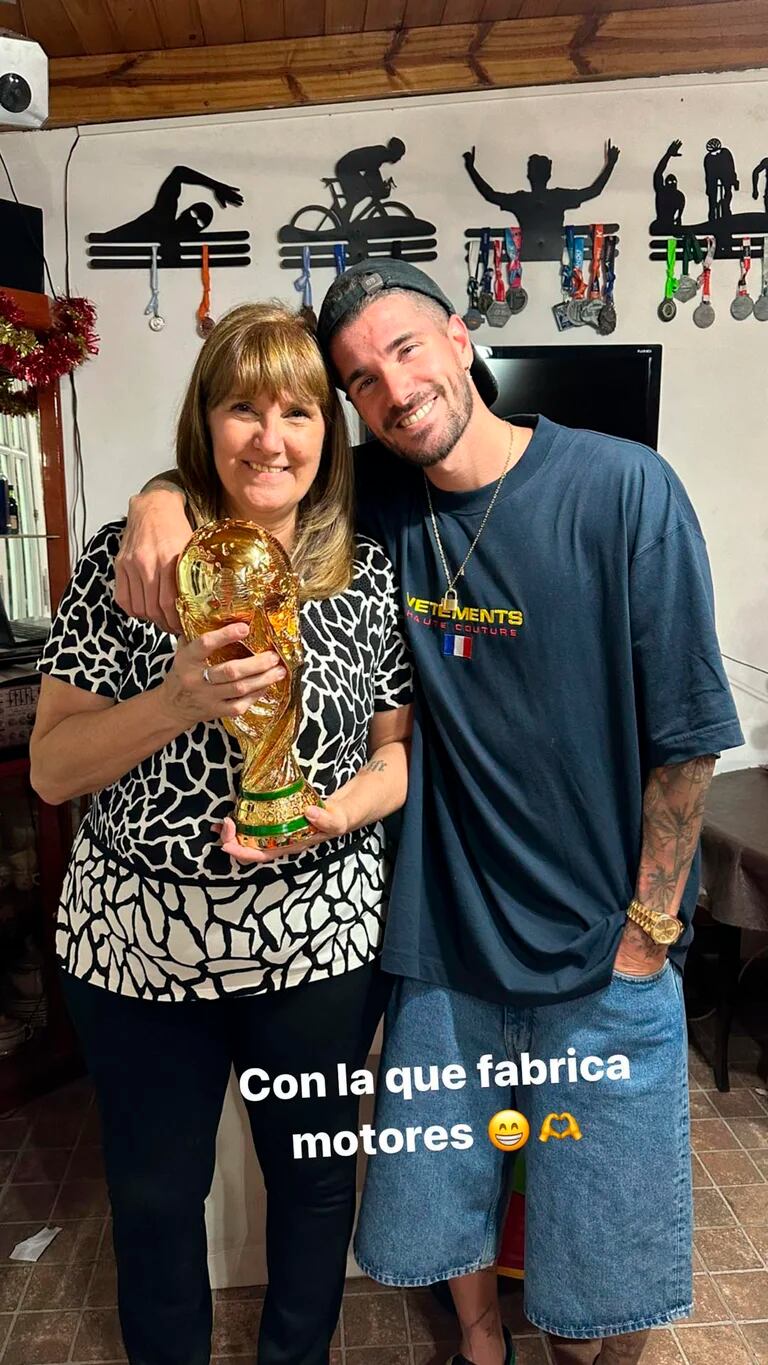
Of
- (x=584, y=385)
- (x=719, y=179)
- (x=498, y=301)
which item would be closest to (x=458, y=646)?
(x=584, y=385)

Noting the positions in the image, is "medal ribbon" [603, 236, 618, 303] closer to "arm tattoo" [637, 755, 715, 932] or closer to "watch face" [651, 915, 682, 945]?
"arm tattoo" [637, 755, 715, 932]

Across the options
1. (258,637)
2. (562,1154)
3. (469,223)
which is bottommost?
(562,1154)

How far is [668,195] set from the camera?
8.01 feet

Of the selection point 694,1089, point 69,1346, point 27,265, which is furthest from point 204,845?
point 27,265

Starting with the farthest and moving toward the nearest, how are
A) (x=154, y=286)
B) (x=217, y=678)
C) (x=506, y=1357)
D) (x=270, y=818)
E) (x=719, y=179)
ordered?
(x=154, y=286), (x=719, y=179), (x=506, y=1357), (x=270, y=818), (x=217, y=678)

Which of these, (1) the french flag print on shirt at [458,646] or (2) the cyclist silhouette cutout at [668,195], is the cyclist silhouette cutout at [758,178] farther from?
(1) the french flag print on shirt at [458,646]

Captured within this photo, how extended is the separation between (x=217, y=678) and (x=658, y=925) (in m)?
0.66

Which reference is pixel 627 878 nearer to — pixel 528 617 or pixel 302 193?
pixel 528 617

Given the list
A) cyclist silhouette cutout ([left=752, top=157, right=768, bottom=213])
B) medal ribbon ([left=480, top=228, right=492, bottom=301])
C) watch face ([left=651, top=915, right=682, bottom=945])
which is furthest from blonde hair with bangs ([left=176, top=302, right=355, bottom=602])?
cyclist silhouette cutout ([left=752, top=157, right=768, bottom=213])

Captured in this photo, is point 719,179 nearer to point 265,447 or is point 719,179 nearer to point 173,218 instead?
point 173,218

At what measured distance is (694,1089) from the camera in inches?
88.1

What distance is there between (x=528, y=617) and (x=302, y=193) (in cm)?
191

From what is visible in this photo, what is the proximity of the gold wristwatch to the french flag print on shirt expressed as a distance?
389 millimetres

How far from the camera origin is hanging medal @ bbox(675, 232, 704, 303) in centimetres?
246
